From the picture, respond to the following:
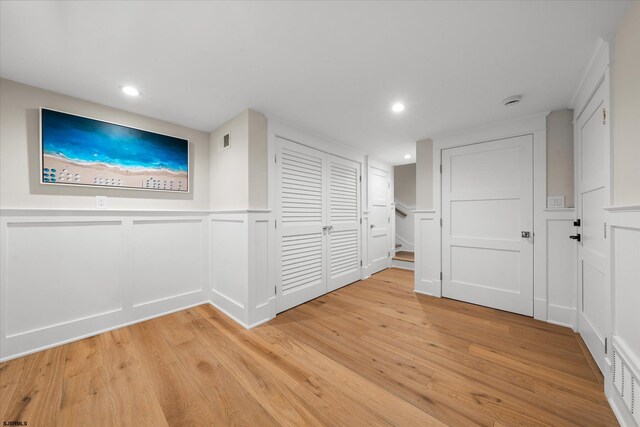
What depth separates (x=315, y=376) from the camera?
61.8 inches

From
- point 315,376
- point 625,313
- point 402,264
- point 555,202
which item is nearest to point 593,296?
point 625,313

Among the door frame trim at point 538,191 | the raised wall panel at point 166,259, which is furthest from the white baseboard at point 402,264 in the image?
the raised wall panel at point 166,259

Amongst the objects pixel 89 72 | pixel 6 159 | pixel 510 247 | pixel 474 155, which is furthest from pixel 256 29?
pixel 510 247

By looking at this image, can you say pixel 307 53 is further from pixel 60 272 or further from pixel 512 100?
pixel 60 272

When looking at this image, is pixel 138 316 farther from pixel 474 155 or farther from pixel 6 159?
pixel 474 155

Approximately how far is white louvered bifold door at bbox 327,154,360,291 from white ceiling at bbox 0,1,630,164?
117 cm

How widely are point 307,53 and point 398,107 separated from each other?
115cm

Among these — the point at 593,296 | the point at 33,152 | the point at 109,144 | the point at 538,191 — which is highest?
the point at 109,144

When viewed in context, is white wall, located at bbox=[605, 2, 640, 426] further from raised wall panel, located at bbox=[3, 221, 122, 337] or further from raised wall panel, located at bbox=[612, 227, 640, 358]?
raised wall panel, located at bbox=[3, 221, 122, 337]

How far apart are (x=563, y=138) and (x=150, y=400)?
4068mm

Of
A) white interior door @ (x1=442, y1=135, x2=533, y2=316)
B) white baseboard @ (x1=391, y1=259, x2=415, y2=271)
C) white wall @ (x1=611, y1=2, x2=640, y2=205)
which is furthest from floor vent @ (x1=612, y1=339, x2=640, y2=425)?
white baseboard @ (x1=391, y1=259, x2=415, y2=271)

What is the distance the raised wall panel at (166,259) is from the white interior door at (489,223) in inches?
126

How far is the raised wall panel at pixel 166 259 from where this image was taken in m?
2.39

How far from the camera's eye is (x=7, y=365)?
5.46 feet
